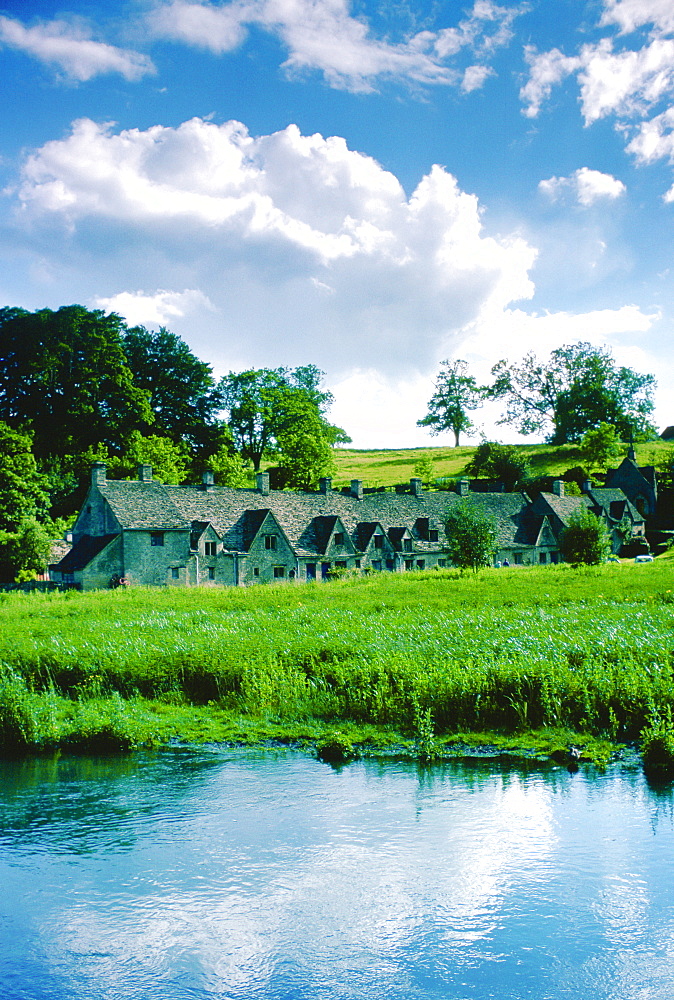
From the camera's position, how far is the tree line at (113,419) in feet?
188

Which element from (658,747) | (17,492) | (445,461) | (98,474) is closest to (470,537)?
(98,474)

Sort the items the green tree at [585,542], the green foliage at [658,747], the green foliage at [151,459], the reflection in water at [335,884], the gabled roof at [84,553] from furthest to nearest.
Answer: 1. the green foliage at [151,459]
2. the green tree at [585,542]
3. the gabled roof at [84,553]
4. the green foliage at [658,747]
5. the reflection in water at [335,884]

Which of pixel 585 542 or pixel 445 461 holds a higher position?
pixel 445 461

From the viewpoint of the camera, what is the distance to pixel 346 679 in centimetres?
2111

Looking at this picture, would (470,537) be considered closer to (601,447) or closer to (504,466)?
(504,466)

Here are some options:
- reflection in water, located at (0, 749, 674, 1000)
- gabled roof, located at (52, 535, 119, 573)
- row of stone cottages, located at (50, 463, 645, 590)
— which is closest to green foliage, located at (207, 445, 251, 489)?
row of stone cottages, located at (50, 463, 645, 590)

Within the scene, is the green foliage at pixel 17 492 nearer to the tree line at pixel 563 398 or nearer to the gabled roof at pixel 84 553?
the gabled roof at pixel 84 553

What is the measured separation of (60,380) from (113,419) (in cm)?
647

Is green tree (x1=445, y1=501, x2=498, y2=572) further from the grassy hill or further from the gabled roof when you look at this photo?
the grassy hill

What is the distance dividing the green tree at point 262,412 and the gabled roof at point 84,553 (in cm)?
4036

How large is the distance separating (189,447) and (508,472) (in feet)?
131

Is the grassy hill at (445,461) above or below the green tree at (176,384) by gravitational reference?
below

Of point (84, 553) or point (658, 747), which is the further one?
point (84, 553)

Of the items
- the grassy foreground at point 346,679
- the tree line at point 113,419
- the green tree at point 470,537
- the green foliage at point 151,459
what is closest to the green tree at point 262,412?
the tree line at point 113,419
